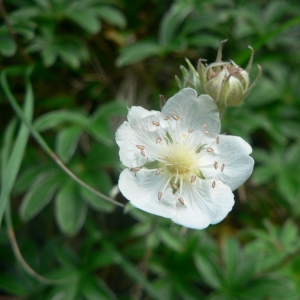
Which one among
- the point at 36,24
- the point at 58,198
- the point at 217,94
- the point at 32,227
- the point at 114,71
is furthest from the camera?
the point at 114,71

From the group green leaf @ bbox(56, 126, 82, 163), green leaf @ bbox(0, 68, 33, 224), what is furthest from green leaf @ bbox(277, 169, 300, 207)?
green leaf @ bbox(0, 68, 33, 224)

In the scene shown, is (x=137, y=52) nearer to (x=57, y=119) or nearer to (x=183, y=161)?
(x=57, y=119)

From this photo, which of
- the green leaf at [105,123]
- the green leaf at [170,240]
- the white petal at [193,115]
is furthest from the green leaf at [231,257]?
the white petal at [193,115]

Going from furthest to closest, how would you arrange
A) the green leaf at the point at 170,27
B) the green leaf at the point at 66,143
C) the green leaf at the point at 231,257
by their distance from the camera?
the green leaf at the point at 170,27 → the green leaf at the point at 231,257 → the green leaf at the point at 66,143

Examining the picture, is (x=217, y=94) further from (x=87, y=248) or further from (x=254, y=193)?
(x=254, y=193)

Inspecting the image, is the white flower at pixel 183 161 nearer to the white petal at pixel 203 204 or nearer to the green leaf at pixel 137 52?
the white petal at pixel 203 204

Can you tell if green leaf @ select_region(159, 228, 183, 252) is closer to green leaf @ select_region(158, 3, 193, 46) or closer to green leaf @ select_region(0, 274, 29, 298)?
green leaf @ select_region(0, 274, 29, 298)

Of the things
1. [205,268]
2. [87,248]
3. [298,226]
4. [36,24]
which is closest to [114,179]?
[87,248]
